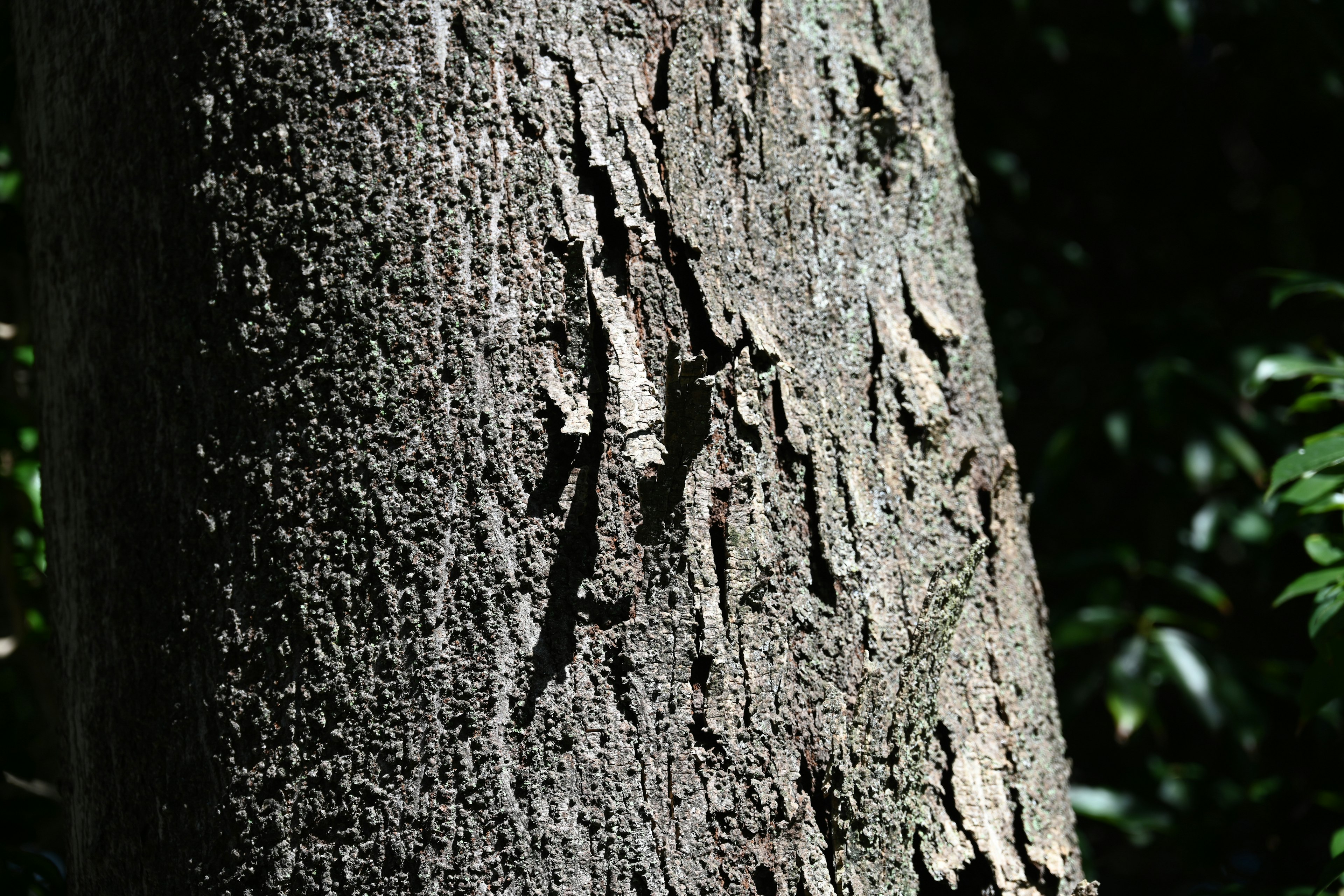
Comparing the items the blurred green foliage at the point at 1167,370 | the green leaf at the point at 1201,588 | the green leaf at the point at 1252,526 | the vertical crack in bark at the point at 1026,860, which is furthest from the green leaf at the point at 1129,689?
the vertical crack in bark at the point at 1026,860

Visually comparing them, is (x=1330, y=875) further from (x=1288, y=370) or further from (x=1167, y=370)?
(x=1167, y=370)

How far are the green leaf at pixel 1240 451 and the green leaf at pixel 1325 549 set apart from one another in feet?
2.15

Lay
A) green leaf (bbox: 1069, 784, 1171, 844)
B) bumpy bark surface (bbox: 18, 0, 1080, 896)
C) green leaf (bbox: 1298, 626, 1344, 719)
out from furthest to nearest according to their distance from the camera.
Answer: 1. green leaf (bbox: 1069, 784, 1171, 844)
2. green leaf (bbox: 1298, 626, 1344, 719)
3. bumpy bark surface (bbox: 18, 0, 1080, 896)

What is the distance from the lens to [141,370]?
1.96ft

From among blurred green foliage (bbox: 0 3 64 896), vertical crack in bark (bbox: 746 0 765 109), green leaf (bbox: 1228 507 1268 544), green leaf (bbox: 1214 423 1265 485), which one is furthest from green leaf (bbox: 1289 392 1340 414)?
blurred green foliage (bbox: 0 3 64 896)

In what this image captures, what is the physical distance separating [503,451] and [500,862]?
22 cm

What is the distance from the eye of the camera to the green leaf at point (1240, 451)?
5.11 ft

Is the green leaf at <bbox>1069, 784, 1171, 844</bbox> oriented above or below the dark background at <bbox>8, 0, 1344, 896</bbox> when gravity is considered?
below

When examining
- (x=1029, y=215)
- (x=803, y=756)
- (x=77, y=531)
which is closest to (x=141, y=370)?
(x=77, y=531)

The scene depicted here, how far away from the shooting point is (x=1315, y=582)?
0.89 metres

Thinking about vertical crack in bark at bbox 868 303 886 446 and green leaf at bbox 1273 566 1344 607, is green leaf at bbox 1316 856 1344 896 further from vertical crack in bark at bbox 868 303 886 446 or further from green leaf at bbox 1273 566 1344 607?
vertical crack in bark at bbox 868 303 886 446

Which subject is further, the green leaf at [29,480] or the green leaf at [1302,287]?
the green leaf at [29,480]

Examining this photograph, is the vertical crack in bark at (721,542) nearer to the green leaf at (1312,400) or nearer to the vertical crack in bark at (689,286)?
the vertical crack in bark at (689,286)

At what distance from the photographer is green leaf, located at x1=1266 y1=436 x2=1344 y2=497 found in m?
0.85
